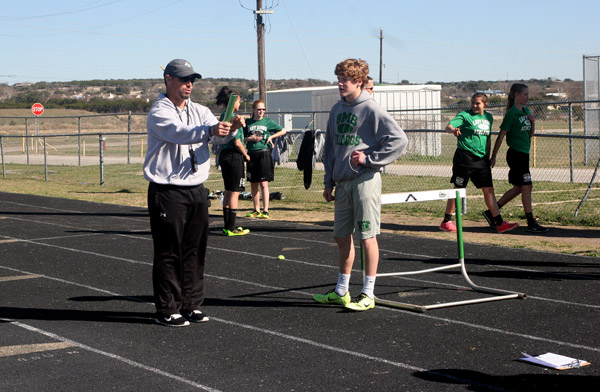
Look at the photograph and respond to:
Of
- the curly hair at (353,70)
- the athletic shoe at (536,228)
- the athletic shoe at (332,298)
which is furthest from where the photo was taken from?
the athletic shoe at (536,228)

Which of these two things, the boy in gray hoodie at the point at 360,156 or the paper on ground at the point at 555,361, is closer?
the paper on ground at the point at 555,361

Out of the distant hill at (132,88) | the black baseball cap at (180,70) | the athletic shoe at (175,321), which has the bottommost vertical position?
the athletic shoe at (175,321)

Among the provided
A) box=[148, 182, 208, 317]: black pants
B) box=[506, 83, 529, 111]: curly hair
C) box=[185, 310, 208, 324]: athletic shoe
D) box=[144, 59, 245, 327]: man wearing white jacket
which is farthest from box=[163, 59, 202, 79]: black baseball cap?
box=[506, 83, 529, 111]: curly hair

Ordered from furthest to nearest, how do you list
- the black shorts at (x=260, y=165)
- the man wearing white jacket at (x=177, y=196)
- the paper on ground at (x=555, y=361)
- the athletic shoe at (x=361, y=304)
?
the black shorts at (x=260, y=165) < the athletic shoe at (x=361, y=304) < the man wearing white jacket at (x=177, y=196) < the paper on ground at (x=555, y=361)

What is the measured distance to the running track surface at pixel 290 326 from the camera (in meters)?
5.18

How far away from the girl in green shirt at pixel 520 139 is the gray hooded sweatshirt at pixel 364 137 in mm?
4930

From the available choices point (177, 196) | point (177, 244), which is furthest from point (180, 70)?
point (177, 244)

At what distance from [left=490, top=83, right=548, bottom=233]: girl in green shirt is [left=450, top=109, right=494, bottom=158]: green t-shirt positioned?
0.19m

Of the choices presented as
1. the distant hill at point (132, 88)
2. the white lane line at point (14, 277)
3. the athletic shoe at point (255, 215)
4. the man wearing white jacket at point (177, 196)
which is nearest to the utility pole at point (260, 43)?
the athletic shoe at point (255, 215)

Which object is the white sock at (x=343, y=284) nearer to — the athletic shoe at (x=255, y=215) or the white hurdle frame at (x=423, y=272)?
the white hurdle frame at (x=423, y=272)

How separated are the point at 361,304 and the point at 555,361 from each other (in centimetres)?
194

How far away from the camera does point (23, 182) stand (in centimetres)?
2238

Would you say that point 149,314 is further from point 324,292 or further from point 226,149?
point 226,149

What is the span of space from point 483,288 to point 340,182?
70.8 inches
